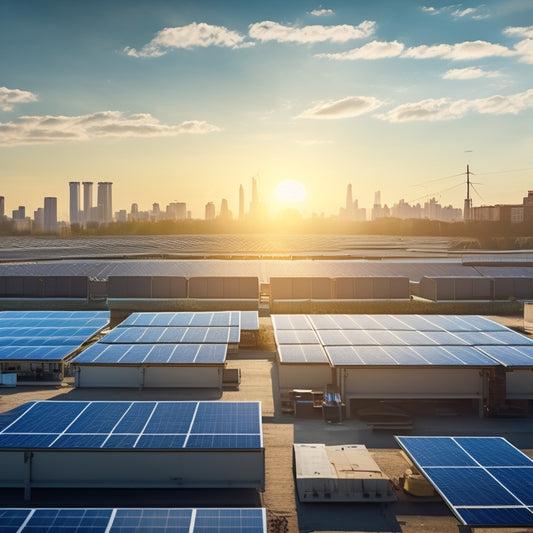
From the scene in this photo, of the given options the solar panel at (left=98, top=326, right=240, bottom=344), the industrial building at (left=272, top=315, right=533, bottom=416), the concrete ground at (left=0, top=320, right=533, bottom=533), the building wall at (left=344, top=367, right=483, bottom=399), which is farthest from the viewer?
the solar panel at (left=98, top=326, right=240, bottom=344)

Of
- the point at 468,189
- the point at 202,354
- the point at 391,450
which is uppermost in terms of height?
the point at 468,189

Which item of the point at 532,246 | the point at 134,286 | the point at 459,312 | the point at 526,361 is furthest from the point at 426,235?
the point at 526,361

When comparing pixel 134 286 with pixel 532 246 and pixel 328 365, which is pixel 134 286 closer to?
pixel 328 365

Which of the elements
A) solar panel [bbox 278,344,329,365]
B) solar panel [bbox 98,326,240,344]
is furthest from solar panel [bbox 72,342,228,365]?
solar panel [bbox 278,344,329,365]

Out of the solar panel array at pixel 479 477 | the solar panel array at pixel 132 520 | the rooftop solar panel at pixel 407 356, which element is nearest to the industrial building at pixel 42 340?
the rooftop solar panel at pixel 407 356

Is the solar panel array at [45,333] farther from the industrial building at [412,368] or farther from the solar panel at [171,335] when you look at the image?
the industrial building at [412,368]

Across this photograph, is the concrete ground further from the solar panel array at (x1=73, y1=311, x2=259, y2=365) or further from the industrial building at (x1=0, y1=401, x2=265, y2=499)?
the solar panel array at (x1=73, y1=311, x2=259, y2=365)
